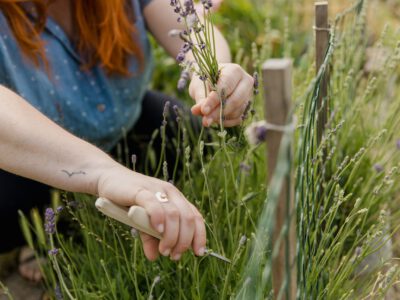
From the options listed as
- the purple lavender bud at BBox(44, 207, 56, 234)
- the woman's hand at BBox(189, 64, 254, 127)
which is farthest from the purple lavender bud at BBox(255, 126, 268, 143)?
the purple lavender bud at BBox(44, 207, 56, 234)

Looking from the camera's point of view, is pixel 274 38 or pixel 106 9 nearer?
pixel 106 9

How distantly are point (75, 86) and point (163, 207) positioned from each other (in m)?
0.94

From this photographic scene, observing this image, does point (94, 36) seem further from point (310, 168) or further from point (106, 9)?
point (310, 168)

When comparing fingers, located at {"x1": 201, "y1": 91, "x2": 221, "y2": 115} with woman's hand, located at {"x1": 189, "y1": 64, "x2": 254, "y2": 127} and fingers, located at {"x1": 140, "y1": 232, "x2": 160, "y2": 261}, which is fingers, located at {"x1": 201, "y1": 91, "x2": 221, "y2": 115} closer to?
woman's hand, located at {"x1": 189, "y1": 64, "x2": 254, "y2": 127}

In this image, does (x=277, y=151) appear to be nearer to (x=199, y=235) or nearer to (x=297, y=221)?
(x=199, y=235)

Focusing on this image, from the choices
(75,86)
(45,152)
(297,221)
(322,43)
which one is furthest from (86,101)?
(297,221)

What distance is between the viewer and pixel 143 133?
2.31 metres

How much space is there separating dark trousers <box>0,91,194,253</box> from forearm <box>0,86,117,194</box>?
57 cm

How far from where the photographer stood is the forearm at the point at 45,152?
47.6 inches

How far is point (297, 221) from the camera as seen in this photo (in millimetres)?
1316

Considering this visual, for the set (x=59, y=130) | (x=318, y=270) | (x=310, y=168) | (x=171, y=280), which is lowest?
(x=171, y=280)

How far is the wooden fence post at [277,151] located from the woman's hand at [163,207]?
0.17 meters

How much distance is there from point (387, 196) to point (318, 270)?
716 mm

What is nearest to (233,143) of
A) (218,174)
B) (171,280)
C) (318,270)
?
(318,270)
